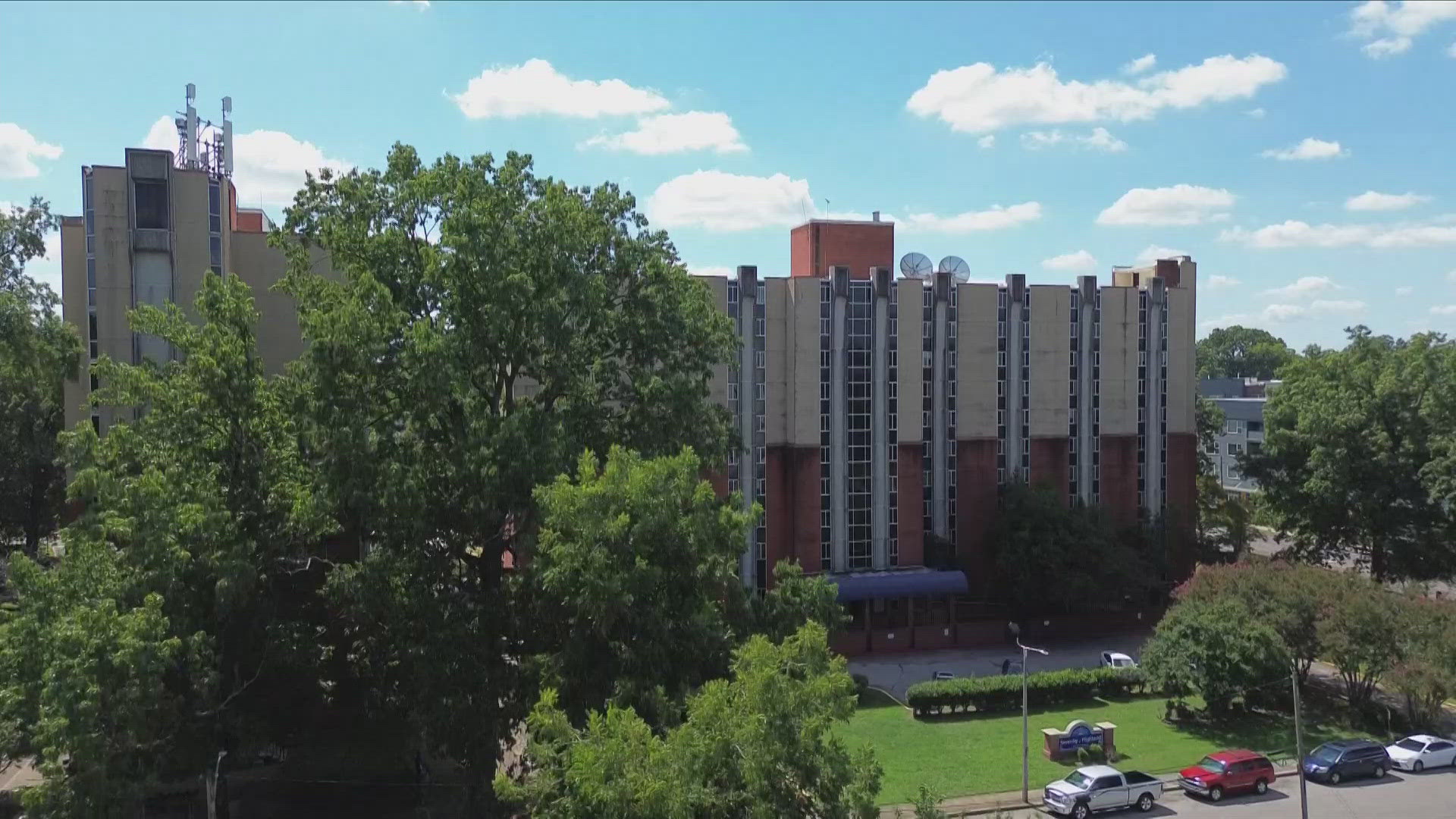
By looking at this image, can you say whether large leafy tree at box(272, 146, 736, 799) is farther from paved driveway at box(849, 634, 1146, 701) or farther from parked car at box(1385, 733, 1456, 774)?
parked car at box(1385, 733, 1456, 774)

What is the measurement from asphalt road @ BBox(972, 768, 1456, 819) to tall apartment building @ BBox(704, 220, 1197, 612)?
54.3 ft

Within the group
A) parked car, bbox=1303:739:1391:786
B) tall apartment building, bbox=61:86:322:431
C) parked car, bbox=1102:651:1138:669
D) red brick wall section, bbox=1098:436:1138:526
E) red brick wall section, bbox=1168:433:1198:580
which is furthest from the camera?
red brick wall section, bbox=1098:436:1138:526

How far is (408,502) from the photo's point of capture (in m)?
21.2

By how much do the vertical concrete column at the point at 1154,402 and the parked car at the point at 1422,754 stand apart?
1902 centimetres

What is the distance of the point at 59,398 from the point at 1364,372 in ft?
186

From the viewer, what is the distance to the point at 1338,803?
28.4 meters

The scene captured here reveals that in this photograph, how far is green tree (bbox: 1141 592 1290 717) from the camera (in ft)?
108

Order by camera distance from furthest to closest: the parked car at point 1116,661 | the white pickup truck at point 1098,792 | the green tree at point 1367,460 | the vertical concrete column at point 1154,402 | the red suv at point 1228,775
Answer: the vertical concrete column at point 1154,402, the green tree at point 1367,460, the parked car at point 1116,661, the red suv at point 1228,775, the white pickup truck at point 1098,792

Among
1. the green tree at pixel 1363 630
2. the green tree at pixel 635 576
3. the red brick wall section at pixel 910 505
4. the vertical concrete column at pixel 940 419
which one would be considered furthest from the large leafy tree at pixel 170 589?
the vertical concrete column at pixel 940 419

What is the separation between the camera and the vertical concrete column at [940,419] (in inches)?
1838

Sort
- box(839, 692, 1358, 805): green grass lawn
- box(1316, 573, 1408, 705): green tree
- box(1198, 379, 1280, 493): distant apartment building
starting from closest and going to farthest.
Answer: box(839, 692, 1358, 805): green grass lawn → box(1316, 573, 1408, 705): green tree → box(1198, 379, 1280, 493): distant apartment building

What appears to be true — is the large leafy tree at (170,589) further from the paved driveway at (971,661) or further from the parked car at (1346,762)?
the parked car at (1346,762)

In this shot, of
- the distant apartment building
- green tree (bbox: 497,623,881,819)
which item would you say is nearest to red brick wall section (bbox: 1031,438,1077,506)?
green tree (bbox: 497,623,881,819)

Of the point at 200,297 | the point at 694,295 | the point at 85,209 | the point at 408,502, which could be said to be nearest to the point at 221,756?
the point at 408,502
